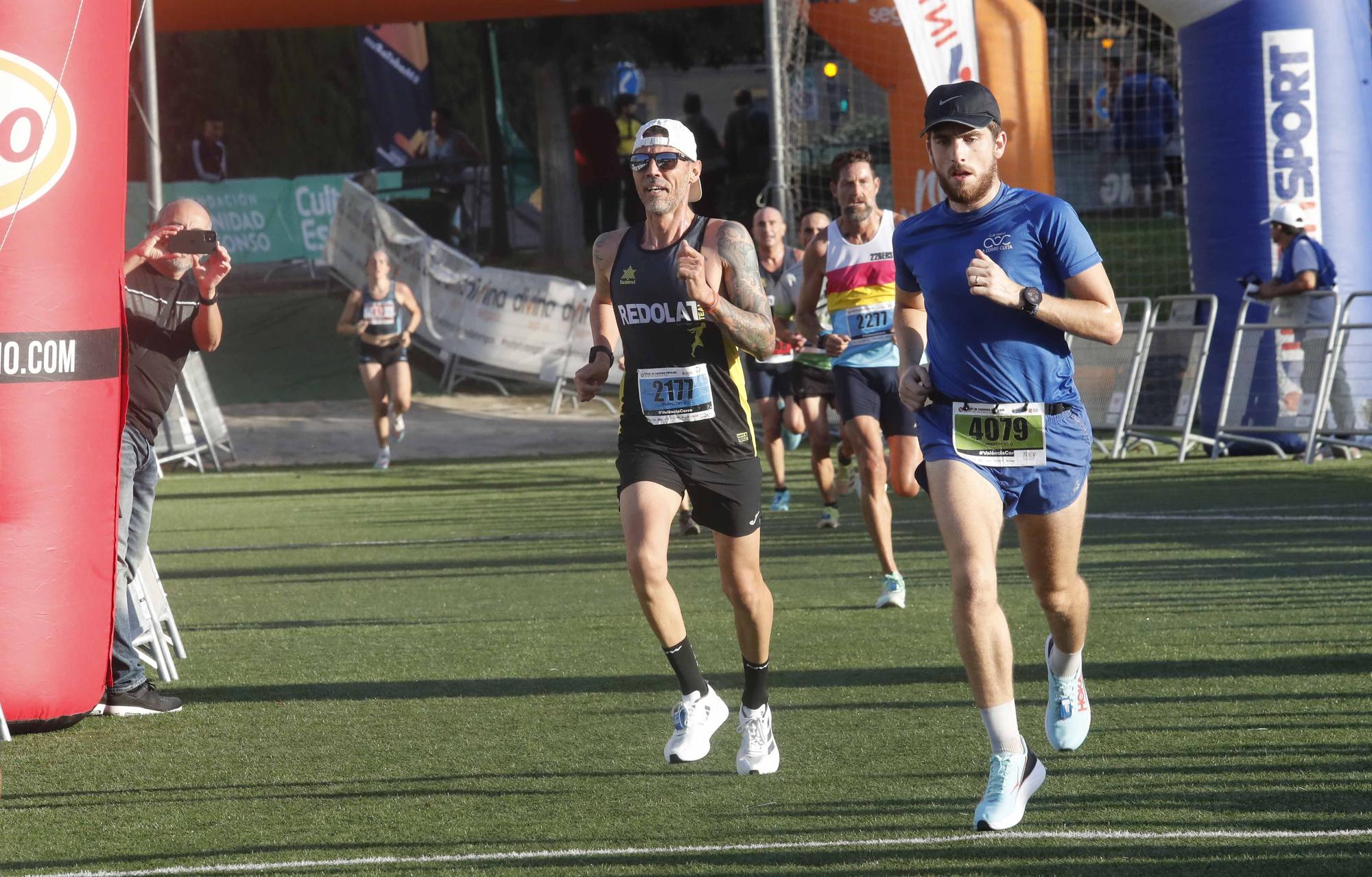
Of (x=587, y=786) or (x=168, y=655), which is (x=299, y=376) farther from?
(x=587, y=786)

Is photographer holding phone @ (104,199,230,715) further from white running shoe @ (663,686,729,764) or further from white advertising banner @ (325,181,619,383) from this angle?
white advertising banner @ (325,181,619,383)

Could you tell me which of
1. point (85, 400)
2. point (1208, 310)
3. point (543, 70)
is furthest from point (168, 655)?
point (543, 70)

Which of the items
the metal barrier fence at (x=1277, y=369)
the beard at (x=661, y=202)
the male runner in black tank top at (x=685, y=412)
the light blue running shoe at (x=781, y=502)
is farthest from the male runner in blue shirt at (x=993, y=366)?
the metal barrier fence at (x=1277, y=369)

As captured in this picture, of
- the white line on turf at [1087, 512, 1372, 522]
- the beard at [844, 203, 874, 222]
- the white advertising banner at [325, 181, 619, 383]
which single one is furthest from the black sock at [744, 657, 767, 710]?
the white advertising banner at [325, 181, 619, 383]

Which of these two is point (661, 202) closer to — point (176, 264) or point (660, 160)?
point (660, 160)

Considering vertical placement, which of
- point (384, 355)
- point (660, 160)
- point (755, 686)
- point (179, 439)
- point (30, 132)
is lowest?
point (755, 686)

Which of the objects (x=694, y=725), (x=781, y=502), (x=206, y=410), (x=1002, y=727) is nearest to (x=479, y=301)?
(x=206, y=410)

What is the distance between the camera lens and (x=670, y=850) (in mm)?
4656

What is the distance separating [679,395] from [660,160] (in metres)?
0.78

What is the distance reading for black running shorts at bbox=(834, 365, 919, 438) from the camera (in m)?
8.92

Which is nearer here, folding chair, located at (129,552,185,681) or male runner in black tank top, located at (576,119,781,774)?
male runner in black tank top, located at (576,119,781,774)

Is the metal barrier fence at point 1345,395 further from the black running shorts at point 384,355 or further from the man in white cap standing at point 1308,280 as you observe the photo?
the black running shorts at point 384,355

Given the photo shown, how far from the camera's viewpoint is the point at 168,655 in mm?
7664

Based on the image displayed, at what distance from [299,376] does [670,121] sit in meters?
17.9
